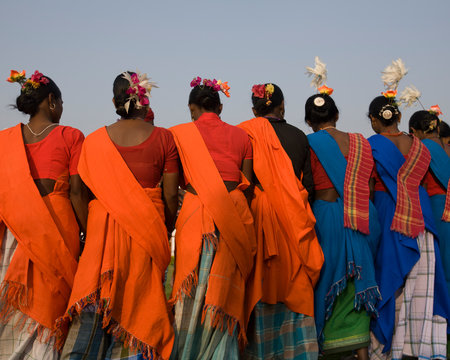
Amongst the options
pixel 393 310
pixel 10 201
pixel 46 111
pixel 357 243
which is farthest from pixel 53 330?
pixel 393 310

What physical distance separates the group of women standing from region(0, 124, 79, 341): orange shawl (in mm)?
11

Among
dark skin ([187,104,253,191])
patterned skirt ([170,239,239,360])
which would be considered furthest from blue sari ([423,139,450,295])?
patterned skirt ([170,239,239,360])

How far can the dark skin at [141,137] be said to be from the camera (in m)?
4.36

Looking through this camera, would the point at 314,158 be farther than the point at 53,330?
Answer: Yes

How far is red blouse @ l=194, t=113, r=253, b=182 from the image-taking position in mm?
4695

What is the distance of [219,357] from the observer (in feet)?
14.0

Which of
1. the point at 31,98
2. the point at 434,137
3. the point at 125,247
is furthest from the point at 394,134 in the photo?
the point at 31,98

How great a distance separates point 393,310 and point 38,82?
12.9ft

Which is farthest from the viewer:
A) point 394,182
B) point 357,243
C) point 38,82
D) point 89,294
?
point 394,182

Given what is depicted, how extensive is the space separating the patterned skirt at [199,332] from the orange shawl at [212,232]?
0.18 feet

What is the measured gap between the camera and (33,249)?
13.6ft

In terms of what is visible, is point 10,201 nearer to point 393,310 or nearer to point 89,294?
point 89,294

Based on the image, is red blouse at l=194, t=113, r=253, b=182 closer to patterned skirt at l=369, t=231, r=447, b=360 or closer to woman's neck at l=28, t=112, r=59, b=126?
woman's neck at l=28, t=112, r=59, b=126

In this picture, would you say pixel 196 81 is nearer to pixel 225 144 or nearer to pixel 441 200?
pixel 225 144
